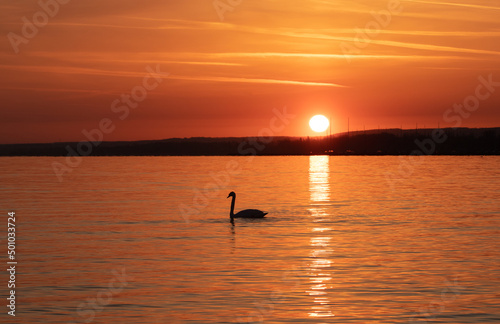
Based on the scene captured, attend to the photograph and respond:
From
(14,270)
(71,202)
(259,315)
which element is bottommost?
(259,315)

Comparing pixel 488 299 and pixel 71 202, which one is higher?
pixel 71 202

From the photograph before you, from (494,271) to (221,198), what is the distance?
103 feet

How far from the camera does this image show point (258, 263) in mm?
23516

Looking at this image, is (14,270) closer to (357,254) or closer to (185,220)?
(357,254)

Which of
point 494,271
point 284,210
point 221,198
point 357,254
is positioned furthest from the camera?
point 221,198

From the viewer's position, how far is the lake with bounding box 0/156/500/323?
680 inches

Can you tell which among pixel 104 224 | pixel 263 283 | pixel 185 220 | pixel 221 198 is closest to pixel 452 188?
pixel 221 198

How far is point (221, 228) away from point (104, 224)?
235 inches

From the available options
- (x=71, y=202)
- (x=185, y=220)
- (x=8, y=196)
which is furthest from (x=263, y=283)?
(x=8, y=196)

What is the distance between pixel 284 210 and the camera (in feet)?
136

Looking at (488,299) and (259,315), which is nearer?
(259,315)

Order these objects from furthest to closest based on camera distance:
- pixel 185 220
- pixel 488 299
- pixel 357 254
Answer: pixel 185 220
pixel 357 254
pixel 488 299

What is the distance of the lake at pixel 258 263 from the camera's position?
17.3m

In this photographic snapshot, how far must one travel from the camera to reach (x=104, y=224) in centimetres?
3484
